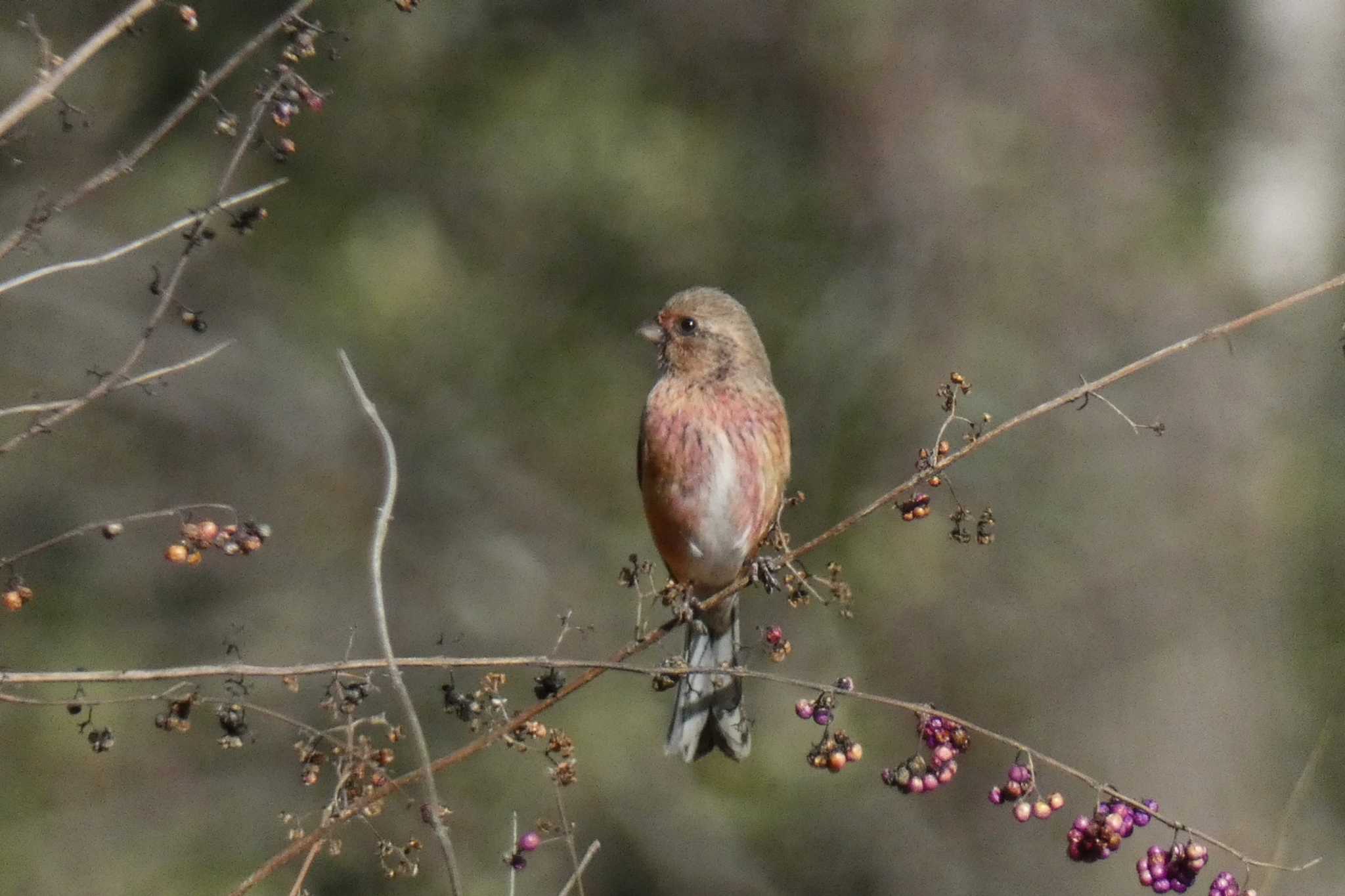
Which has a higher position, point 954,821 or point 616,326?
point 616,326

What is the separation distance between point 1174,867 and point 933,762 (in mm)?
454

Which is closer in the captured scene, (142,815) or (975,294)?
(142,815)

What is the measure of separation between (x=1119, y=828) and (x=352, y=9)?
6.88 meters

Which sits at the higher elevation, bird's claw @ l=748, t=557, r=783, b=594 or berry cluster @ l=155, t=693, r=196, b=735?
bird's claw @ l=748, t=557, r=783, b=594

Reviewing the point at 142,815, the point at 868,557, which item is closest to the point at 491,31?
the point at 868,557

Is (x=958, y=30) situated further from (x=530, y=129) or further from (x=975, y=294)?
(x=530, y=129)

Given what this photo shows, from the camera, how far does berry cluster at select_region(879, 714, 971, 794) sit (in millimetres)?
2797

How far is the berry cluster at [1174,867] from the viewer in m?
2.61

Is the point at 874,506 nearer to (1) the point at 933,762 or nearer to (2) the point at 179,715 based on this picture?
(1) the point at 933,762

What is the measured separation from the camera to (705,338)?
4930 mm

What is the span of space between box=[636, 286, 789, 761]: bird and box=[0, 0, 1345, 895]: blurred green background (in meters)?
2.63

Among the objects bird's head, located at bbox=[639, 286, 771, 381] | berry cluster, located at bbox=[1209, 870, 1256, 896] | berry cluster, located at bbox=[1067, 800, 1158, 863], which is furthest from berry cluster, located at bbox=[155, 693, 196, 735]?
bird's head, located at bbox=[639, 286, 771, 381]

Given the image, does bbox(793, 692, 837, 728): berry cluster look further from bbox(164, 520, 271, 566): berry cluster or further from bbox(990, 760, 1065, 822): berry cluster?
bbox(164, 520, 271, 566): berry cluster

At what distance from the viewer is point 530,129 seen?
9250mm
